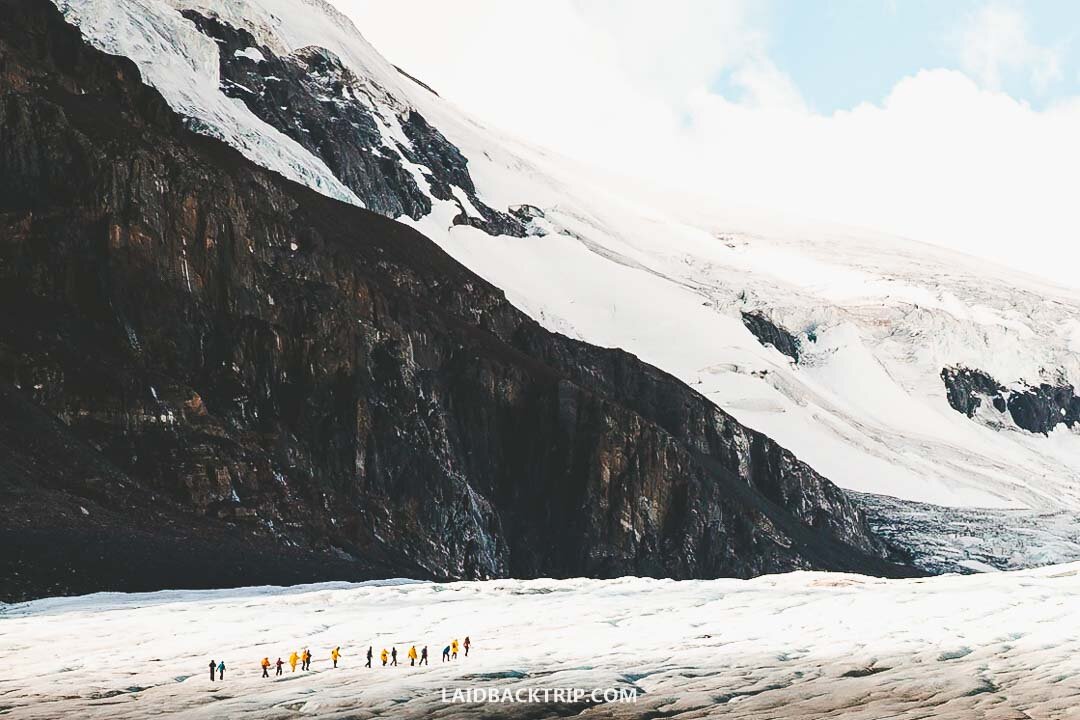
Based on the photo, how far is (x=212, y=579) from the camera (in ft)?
227

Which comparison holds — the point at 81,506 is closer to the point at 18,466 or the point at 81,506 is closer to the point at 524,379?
the point at 18,466

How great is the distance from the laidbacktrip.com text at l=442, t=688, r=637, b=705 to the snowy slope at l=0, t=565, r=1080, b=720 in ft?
1.30

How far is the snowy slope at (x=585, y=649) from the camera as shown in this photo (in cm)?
3641

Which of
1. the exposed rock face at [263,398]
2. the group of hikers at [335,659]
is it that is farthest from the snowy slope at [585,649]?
the exposed rock face at [263,398]

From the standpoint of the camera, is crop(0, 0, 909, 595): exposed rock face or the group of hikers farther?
crop(0, 0, 909, 595): exposed rock face

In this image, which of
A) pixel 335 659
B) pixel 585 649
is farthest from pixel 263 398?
pixel 335 659

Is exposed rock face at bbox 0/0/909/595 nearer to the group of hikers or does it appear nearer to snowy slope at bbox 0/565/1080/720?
snowy slope at bbox 0/565/1080/720

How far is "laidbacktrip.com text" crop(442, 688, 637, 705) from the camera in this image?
36969 mm

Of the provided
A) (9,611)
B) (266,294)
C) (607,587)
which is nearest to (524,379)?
(266,294)

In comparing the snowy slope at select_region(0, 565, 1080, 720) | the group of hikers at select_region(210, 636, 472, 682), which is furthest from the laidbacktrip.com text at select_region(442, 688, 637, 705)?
the group of hikers at select_region(210, 636, 472, 682)

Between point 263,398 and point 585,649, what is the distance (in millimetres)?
56349

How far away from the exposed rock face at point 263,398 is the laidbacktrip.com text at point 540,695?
31.0m

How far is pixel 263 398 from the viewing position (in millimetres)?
97688

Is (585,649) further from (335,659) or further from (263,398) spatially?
(263,398)
